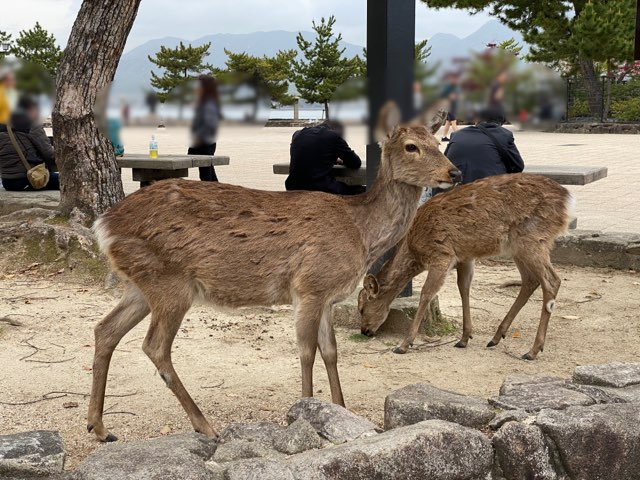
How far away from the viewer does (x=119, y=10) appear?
305 inches

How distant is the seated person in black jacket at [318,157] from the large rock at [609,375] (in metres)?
3.98

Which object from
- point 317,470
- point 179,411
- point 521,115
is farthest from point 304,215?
point 521,115

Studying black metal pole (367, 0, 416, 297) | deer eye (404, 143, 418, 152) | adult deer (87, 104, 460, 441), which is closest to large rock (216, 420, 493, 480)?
adult deer (87, 104, 460, 441)

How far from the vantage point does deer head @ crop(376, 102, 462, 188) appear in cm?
472

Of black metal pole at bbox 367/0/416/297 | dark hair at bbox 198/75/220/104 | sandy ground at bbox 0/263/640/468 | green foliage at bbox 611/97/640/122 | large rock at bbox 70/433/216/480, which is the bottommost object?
sandy ground at bbox 0/263/640/468

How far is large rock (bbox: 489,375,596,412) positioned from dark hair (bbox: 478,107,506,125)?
3.65 metres

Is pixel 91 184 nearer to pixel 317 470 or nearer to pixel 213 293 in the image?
pixel 213 293

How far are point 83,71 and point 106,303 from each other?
7.37 feet

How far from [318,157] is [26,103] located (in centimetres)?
303

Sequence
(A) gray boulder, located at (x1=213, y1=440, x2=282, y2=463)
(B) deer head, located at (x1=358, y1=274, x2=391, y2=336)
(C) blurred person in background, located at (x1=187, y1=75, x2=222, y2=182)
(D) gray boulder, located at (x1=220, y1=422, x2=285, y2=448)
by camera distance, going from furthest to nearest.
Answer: (C) blurred person in background, located at (x1=187, y1=75, x2=222, y2=182) → (B) deer head, located at (x1=358, y1=274, x2=391, y2=336) → (D) gray boulder, located at (x1=220, y1=422, x2=285, y2=448) → (A) gray boulder, located at (x1=213, y1=440, x2=282, y2=463)

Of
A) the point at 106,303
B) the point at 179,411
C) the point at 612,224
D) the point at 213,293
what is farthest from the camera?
the point at 612,224

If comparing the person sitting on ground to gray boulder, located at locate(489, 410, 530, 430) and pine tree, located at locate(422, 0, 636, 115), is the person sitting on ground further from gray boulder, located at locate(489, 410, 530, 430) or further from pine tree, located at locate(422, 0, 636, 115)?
pine tree, located at locate(422, 0, 636, 115)

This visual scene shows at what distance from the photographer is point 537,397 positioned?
3.80 meters

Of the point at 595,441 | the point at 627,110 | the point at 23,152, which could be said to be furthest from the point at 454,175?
the point at 627,110
